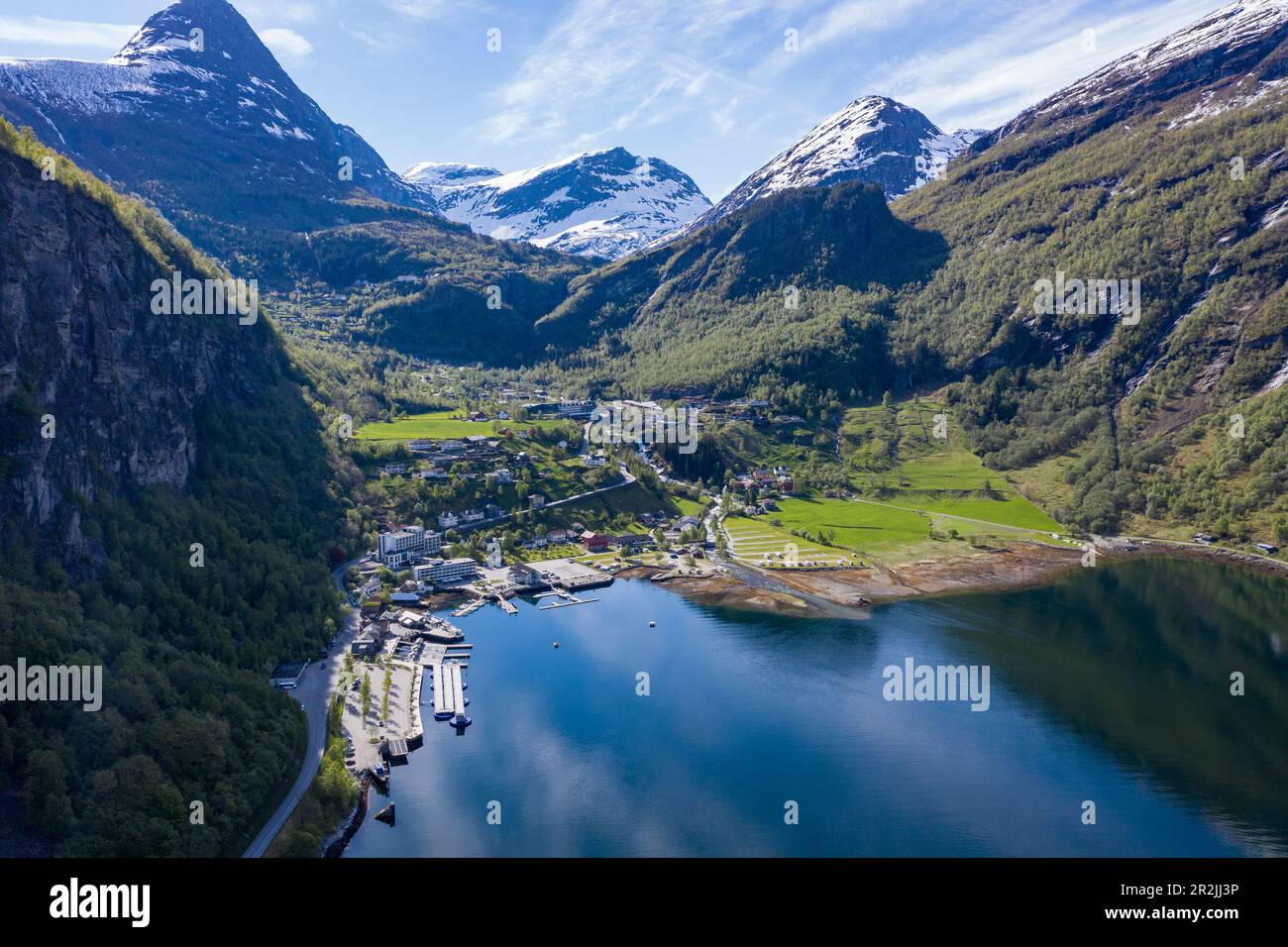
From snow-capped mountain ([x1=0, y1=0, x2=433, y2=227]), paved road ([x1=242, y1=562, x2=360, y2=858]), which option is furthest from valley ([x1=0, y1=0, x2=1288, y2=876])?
snow-capped mountain ([x1=0, y1=0, x2=433, y2=227])

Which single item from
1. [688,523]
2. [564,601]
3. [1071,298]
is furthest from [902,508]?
→ [1071,298]


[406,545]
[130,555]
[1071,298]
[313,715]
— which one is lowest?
[313,715]

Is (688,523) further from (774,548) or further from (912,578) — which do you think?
(912,578)

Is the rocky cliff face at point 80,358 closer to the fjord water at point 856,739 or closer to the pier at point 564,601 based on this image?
the fjord water at point 856,739

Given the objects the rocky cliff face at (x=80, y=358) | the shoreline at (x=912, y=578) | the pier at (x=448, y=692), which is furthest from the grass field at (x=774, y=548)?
the rocky cliff face at (x=80, y=358)

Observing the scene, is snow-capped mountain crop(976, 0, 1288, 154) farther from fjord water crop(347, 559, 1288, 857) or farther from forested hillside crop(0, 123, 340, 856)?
forested hillside crop(0, 123, 340, 856)
